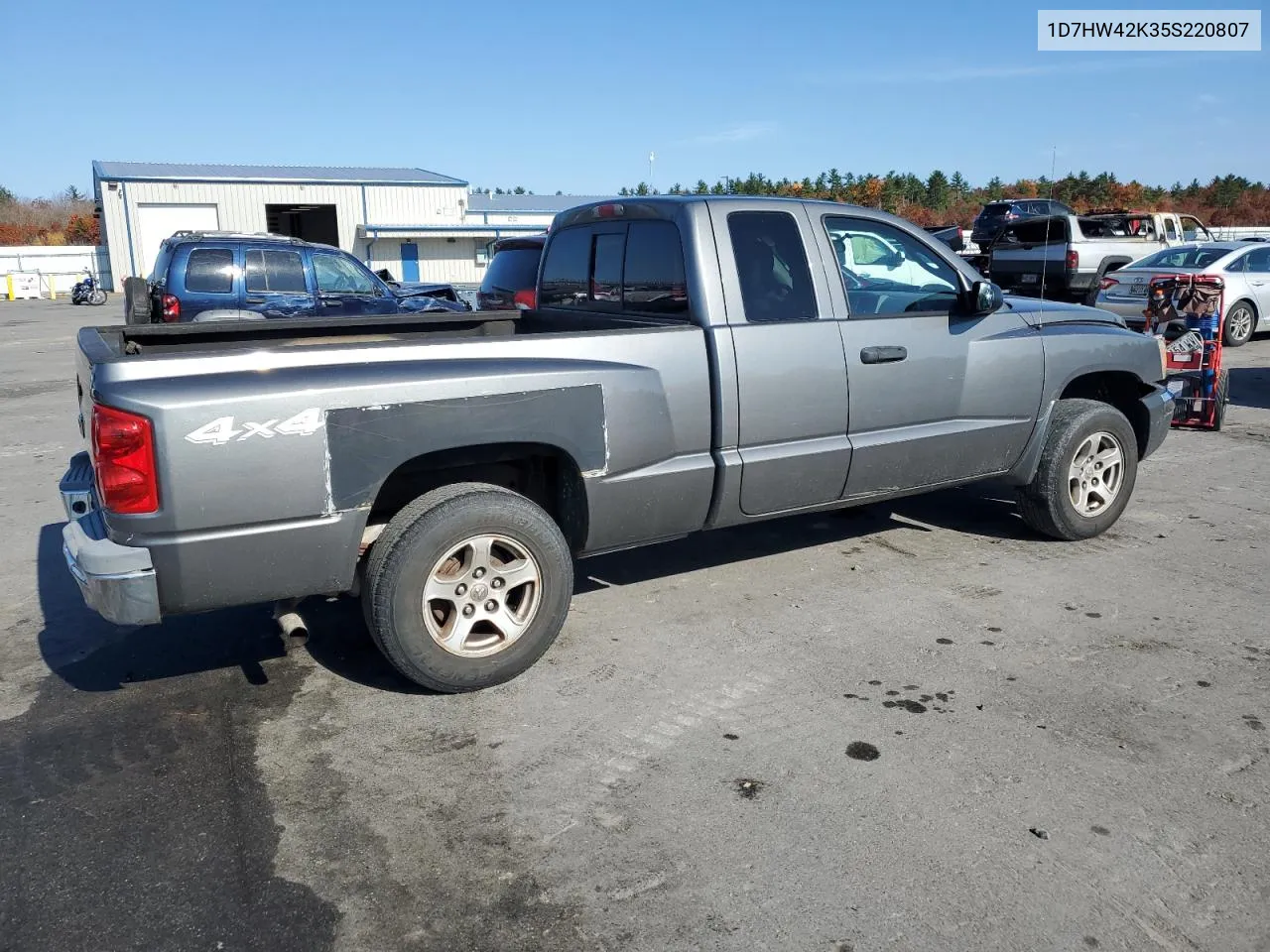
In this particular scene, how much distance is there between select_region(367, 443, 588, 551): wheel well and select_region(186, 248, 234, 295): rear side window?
8779 mm

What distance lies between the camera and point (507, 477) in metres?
4.52

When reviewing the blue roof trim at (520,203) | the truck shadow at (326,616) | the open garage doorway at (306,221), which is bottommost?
the truck shadow at (326,616)

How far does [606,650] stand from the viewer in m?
4.52

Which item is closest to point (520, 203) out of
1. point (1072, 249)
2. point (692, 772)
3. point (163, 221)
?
point (163, 221)

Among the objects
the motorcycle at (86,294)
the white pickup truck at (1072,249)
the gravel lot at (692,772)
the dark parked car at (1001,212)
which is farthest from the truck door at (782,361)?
the motorcycle at (86,294)

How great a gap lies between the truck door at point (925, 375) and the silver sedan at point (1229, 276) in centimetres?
1027

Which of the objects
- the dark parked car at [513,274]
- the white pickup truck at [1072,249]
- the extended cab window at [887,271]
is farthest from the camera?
the white pickup truck at [1072,249]

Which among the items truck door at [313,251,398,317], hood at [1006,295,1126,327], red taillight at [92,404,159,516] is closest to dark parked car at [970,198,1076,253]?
truck door at [313,251,398,317]

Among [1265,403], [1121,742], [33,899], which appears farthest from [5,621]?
[1265,403]

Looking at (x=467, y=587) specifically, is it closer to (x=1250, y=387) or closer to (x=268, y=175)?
(x=1250, y=387)

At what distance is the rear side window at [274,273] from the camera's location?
12031mm

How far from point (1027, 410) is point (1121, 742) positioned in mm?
2391

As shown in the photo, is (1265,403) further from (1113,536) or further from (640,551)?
(640,551)

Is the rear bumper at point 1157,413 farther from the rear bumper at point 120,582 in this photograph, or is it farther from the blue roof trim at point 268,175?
the blue roof trim at point 268,175
